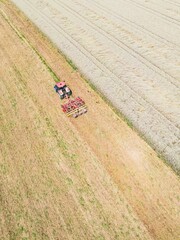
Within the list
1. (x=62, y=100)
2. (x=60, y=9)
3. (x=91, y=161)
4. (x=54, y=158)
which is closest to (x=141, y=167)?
(x=91, y=161)

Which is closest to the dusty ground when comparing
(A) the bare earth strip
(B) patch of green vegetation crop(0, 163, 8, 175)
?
(B) patch of green vegetation crop(0, 163, 8, 175)

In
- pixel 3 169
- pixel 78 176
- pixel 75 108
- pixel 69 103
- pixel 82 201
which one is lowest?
pixel 82 201

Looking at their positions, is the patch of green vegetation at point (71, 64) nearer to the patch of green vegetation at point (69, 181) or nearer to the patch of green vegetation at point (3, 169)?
the patch of green vegetation at point (3, 169)

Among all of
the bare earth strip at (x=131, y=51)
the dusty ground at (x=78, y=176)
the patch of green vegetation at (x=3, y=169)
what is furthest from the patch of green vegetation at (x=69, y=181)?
the bare earth strip at (x=131, y=51)

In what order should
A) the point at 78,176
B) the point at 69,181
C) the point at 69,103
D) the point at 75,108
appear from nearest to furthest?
the point at 69,181 < the point at 78,176 < the point at 75,108 < the point at 69,103

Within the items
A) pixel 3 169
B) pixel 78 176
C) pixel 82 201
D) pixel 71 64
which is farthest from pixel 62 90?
pixel 82 201

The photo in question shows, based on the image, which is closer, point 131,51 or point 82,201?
point 82,201

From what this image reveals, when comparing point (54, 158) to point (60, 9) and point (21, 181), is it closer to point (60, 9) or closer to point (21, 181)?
point (21, 181)

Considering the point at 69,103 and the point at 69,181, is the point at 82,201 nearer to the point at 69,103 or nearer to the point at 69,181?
the point at 69,181
